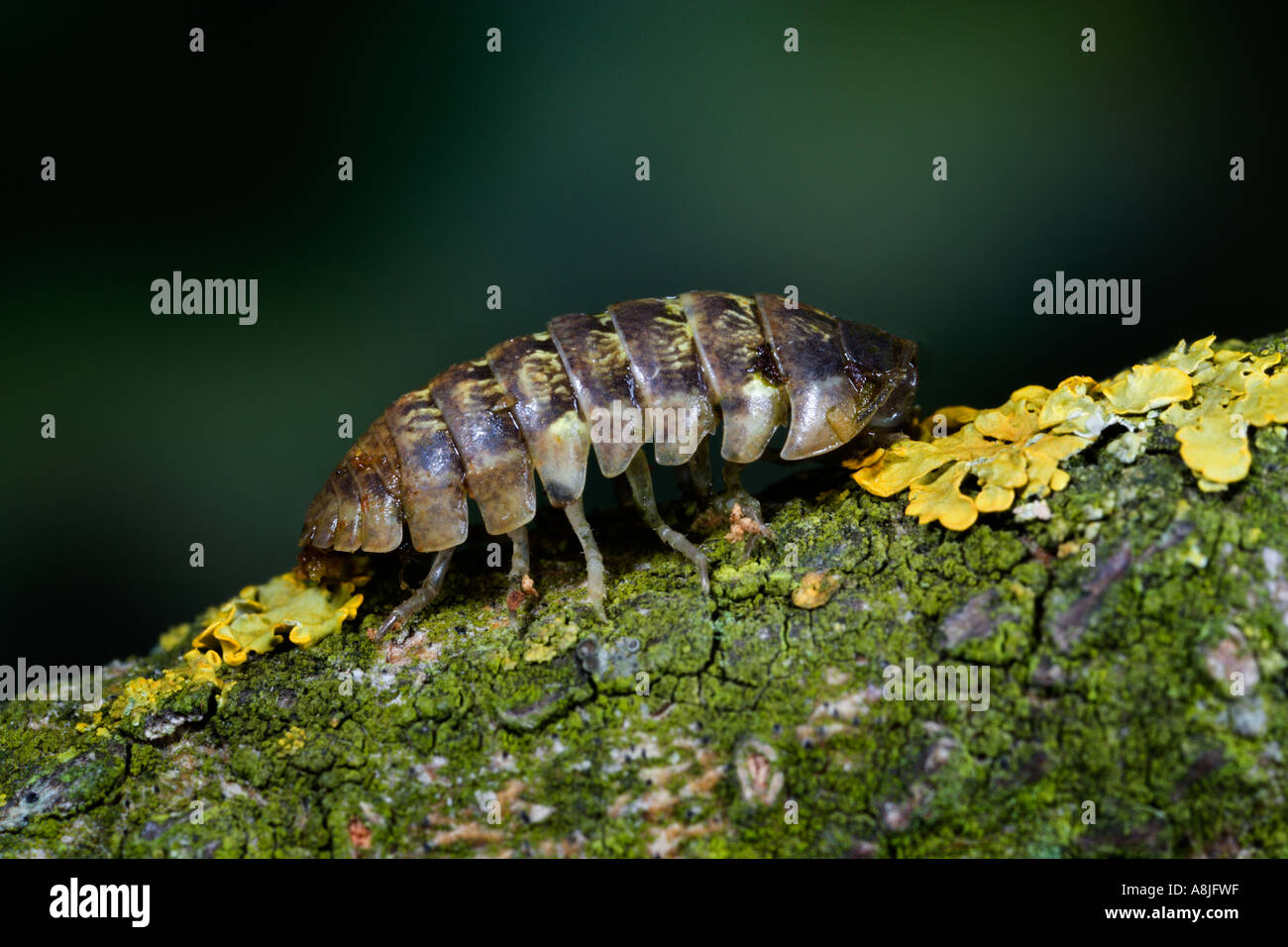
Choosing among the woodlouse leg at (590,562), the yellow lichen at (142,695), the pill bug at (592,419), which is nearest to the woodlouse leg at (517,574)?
the pill bug at (592,419)

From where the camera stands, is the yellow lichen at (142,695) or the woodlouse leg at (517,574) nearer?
the yellow lichen at (142,695)

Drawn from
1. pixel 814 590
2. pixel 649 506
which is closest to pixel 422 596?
pixel 649 506

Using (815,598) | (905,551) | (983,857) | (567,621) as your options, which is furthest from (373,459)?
(983,857)

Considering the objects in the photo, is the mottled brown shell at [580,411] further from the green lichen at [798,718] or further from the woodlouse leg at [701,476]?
the green lichen at [798,718]

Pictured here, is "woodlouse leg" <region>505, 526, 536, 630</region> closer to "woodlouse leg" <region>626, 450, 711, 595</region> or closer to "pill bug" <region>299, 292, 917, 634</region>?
"pill bug" <region>299, 292, 917, 634</region>

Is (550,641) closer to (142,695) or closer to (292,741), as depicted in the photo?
(292,741)

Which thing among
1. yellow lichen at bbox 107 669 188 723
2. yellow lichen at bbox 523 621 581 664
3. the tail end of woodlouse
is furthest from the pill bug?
yellow lichen at bbox 107 669 188 723

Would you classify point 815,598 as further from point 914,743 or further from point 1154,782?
point 1154,782
